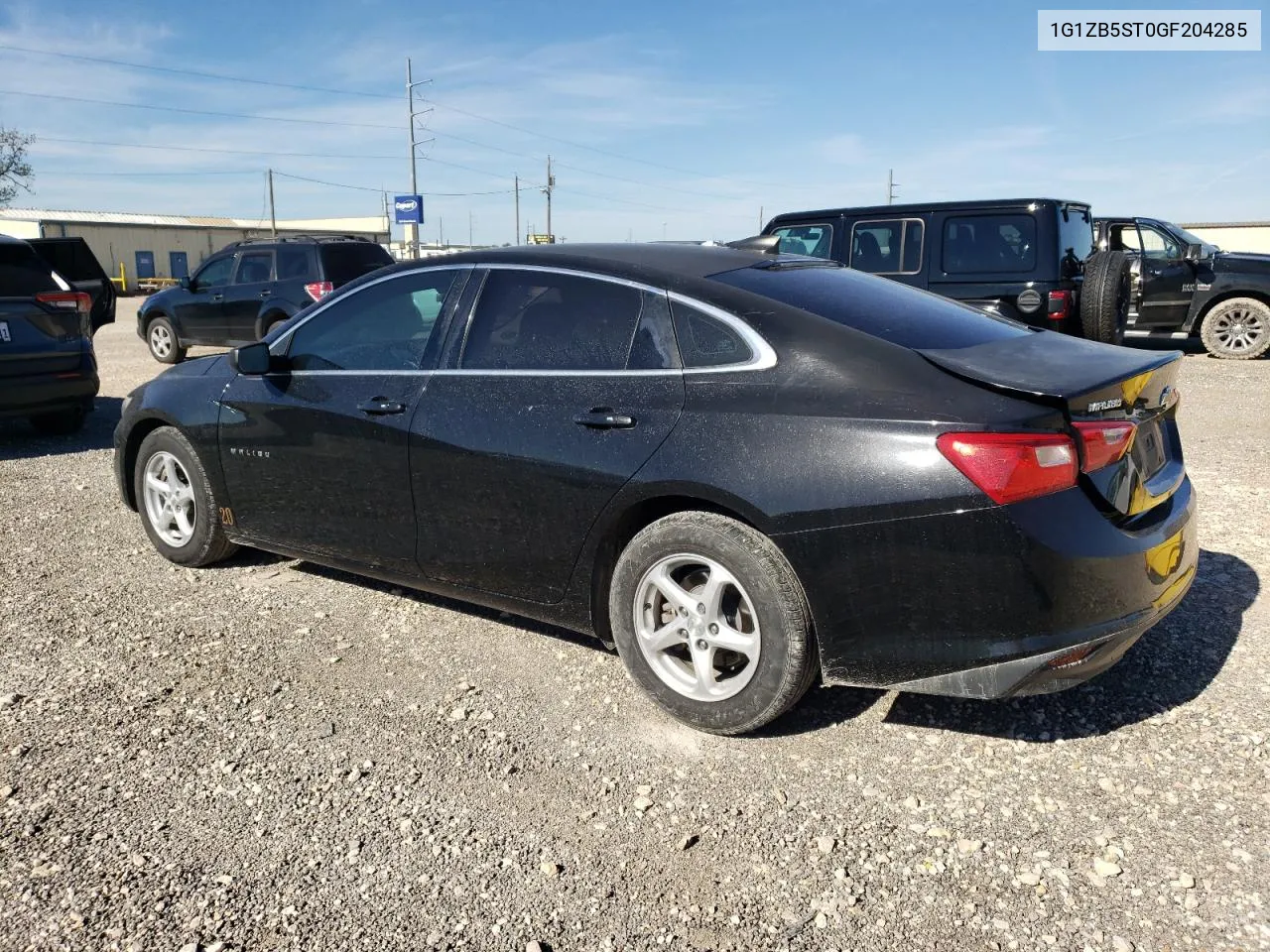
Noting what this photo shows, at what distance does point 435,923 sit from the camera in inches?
92.2

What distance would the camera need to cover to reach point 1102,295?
9352 millimetres

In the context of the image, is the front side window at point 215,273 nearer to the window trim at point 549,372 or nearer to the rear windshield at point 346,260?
the rear windshield at point 346,260

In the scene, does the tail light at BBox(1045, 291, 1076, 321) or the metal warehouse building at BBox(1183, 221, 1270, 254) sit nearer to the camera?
the tail light at BBox(1045, 291, 1076, 321)

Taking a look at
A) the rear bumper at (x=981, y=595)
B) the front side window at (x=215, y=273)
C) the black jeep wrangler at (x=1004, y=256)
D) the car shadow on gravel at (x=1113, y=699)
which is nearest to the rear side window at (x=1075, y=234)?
the black jeep wrangler at (x=1004, y=256)

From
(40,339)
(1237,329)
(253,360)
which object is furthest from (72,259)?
(1237,329)

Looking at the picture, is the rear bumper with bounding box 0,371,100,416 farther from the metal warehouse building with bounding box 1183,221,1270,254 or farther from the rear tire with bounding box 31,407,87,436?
the metal warehouse building with bounding box 1183,221,1270,254

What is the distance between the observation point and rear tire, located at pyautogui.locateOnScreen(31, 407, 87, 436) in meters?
8.66

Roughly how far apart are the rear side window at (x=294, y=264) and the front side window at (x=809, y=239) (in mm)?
6398

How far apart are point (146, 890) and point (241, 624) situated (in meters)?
1.87

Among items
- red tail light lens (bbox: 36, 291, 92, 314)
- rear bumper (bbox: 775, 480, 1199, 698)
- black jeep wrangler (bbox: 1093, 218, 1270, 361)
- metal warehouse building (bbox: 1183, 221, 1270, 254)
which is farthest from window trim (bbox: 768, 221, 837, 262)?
metal warehouse building (bbox: 1183, 221, 1270, 254)

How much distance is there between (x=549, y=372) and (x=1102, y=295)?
7.61 metres

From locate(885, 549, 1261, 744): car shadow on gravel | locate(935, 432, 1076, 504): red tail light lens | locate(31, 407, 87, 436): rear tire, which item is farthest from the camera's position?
locate(31, 407, 87, 436): rear tire

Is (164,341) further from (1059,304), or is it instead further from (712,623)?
(712,623)

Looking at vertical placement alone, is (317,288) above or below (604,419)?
above
